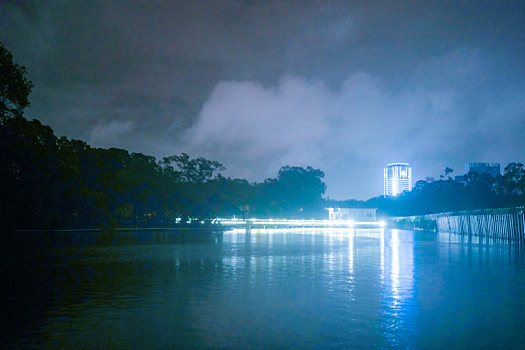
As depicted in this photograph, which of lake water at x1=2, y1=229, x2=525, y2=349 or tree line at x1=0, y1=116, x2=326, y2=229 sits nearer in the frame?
lake water at x1=2, y1=229, x2=525, y2=349

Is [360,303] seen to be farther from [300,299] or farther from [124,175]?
[124,175]

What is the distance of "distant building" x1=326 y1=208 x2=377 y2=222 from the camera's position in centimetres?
13725

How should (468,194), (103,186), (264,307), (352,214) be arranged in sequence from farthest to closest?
(352,214), (468,194), (103,186), (264,307)

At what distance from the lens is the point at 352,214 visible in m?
139

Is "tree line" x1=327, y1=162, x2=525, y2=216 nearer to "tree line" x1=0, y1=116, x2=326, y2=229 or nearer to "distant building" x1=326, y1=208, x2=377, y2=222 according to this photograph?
"distant building" x1=326, y1=208, x2=377, y2=222

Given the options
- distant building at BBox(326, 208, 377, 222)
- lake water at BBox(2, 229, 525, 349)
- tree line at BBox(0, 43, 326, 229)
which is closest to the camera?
lake water at BBox(2, 229, 525, 349)

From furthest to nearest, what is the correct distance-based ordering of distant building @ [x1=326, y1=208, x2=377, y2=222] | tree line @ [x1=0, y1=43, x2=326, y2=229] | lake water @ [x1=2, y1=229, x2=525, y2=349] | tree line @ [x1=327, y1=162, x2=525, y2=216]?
1. distant building @ [x1=326, y1=208, x2=377, y2=222]
2. tree line @ [x1=327, y1=162, x2=525, y2=216]
3. tree line @ [x1=0, y1=43, x2=326, y2=229]
4. lake water @ [x1=2, y1=229, x2=525, y2=349]

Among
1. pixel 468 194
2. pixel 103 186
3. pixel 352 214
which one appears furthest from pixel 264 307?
pixel 352 214

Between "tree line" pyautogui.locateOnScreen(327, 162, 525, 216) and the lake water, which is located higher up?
"tree line" pyautogui.locateOnScreen(327, 162, 525, 216)

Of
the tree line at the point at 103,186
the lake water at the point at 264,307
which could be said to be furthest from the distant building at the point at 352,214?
the lake water at the point at 264,307

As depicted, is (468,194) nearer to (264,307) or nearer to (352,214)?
(352,214)

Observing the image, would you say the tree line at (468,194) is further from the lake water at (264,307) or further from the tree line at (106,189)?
the lake water at (264,307)

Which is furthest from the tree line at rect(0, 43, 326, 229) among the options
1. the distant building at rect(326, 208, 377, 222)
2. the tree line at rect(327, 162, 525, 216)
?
the tree line at rect(327, 162, 525, 216)

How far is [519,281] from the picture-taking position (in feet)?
41.9
